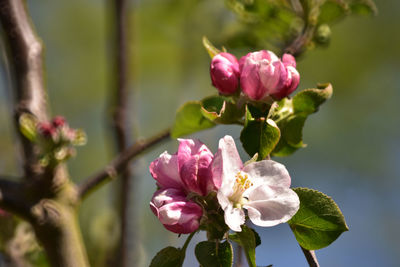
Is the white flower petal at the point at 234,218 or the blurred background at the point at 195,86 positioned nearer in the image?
the white flower petal at the point at 234,218

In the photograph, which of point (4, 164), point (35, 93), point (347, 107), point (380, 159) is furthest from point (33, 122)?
point (380, 159)

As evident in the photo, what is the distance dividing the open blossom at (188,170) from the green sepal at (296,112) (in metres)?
0.17

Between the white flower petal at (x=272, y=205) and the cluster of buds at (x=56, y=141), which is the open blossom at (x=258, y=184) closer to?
the white flower petal at (x=272, y=205)

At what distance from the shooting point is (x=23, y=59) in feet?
4.17

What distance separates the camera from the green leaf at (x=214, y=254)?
2.45 ft

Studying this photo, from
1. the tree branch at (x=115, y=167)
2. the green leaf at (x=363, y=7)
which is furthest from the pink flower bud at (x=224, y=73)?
the green leaf at (x=363, y=7)

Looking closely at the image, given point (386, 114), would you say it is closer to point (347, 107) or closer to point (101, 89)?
point (347, 107)

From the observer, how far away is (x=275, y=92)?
0.87 metres

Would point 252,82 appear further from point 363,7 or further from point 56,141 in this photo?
point 363,7

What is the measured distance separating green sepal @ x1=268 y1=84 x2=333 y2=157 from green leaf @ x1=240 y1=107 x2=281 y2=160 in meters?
0.10

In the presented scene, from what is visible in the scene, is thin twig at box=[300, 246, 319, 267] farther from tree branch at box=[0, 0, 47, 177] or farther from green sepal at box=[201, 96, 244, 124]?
tree branch at box=[0, 0, 47, 177]

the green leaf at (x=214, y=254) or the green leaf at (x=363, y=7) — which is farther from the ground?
the green leaf at (x=363, y=7)

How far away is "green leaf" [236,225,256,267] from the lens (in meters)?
0.72

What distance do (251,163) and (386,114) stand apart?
10.6ft
